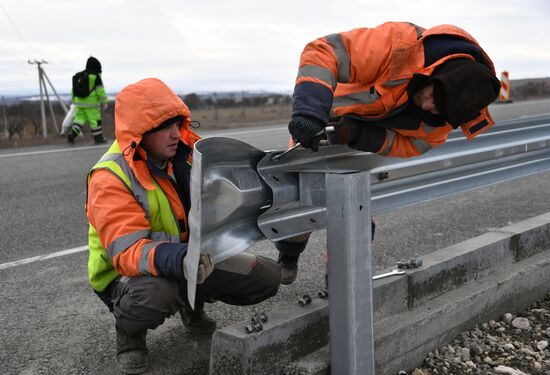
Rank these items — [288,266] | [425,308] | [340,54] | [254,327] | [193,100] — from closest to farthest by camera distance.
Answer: [254,327] → [340,54] → [425,308] → [288,266] → [193,100]

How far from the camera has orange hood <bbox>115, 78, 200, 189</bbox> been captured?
2.67 m

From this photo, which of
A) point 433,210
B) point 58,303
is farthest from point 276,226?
point 433,210

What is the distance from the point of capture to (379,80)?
298 cm

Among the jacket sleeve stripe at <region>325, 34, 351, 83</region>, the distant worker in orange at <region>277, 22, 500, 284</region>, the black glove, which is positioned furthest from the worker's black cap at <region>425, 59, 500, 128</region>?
the black glove

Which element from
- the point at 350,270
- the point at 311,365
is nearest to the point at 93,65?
the point at 311,365

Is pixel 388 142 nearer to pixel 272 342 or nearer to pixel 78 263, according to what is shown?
pixel 272 342

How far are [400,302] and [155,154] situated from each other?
51.9 inches

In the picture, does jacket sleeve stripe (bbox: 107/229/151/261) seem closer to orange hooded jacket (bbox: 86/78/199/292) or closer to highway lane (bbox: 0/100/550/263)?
orange hooded jacket (bbox: 86/78/199/292)

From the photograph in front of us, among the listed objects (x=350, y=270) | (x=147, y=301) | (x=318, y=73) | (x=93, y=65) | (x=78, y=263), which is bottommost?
(x=78, y=263)

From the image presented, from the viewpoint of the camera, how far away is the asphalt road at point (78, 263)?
298cm

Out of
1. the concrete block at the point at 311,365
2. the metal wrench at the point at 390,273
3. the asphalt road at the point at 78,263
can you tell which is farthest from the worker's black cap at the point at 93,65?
the concrete block at the point at 311,365

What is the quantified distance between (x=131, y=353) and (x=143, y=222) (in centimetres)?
57

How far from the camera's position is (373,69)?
2910mm

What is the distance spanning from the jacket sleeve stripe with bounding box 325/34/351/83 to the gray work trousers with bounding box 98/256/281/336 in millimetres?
930
